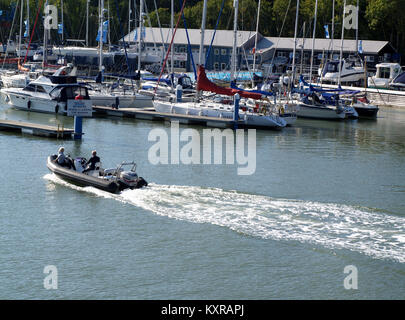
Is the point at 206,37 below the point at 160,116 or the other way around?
the other way around

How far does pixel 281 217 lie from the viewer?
22.5 meters

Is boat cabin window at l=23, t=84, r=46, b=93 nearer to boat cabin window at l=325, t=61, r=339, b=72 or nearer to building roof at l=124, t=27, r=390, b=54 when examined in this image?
building roof at l=124, t=27, r=390, b=54

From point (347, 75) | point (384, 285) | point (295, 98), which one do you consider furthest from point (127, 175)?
point (347, 75)

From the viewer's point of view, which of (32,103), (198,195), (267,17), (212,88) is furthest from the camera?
(267,17)

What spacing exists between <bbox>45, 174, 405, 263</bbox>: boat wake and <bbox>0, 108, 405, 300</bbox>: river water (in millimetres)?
38

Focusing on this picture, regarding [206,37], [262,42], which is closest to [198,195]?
[262,42]

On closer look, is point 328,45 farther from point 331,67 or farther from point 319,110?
point 319,110

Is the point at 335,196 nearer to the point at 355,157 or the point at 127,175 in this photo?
the point at 127,175

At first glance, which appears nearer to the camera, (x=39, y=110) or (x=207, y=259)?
(x=207, y=259)

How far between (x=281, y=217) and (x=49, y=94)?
29.7 meters

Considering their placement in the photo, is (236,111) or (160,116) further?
(160,116)

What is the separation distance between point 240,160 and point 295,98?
22.5 m

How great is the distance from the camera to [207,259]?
19656 millimetres

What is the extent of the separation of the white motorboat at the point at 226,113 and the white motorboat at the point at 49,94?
6.67 metres
